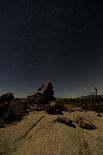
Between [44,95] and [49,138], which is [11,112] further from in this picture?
[44,95]

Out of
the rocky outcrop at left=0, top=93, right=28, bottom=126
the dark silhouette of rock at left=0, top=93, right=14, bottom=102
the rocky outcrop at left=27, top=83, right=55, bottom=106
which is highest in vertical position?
the rocky outcrop at left=27, top=83, right=55, bottom=106

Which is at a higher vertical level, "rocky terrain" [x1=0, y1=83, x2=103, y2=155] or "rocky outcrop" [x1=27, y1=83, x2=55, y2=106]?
"rocky outcrop" [x1=27, y1=83, x2=55, y2=106]

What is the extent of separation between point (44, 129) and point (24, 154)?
517cm

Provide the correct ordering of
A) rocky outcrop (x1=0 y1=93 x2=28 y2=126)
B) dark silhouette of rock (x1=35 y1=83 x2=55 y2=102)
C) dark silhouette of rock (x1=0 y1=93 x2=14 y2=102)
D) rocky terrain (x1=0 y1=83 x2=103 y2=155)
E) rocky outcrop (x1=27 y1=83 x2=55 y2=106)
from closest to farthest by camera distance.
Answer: rocky terrain (x1=0 y1=83 x2=103 y2=155) < rocky outcrop (x1=0 y1=93 x2=28 y2=126) < dark silhouette of rock (x1=0 y1=93 x2=14 y2=102) < rocky outcrop (x1=27 y1=83 x2=55 y2=106) < dark silhouette of rock (x1=35 y1=83 x2=55 y2=102)

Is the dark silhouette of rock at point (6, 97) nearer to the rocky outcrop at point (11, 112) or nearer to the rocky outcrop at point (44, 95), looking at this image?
the rocky outcrop at point (11, 112)

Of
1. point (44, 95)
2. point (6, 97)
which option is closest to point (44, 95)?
point (44, 95)

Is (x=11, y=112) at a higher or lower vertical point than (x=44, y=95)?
lower

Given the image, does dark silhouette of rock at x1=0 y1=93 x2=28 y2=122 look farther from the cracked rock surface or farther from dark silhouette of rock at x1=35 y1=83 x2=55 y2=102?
dark silhouette of rock at x1=35 y1=83 x2=55 y2=102

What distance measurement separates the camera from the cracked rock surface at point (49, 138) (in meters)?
14.3

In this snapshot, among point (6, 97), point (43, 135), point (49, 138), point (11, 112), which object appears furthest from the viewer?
point (6, 97)

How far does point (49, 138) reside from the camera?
16422 mm

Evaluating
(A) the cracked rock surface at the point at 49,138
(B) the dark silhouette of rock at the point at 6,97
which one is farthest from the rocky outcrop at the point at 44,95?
(A) the cracked rock surface at the point at 49,138

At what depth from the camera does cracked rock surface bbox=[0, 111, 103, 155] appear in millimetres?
14305

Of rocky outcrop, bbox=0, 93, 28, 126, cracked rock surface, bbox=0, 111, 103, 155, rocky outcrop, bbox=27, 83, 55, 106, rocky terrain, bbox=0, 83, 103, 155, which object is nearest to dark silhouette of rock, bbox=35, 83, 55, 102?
rocky outcrop, bbox=27, 83, 55, 106
